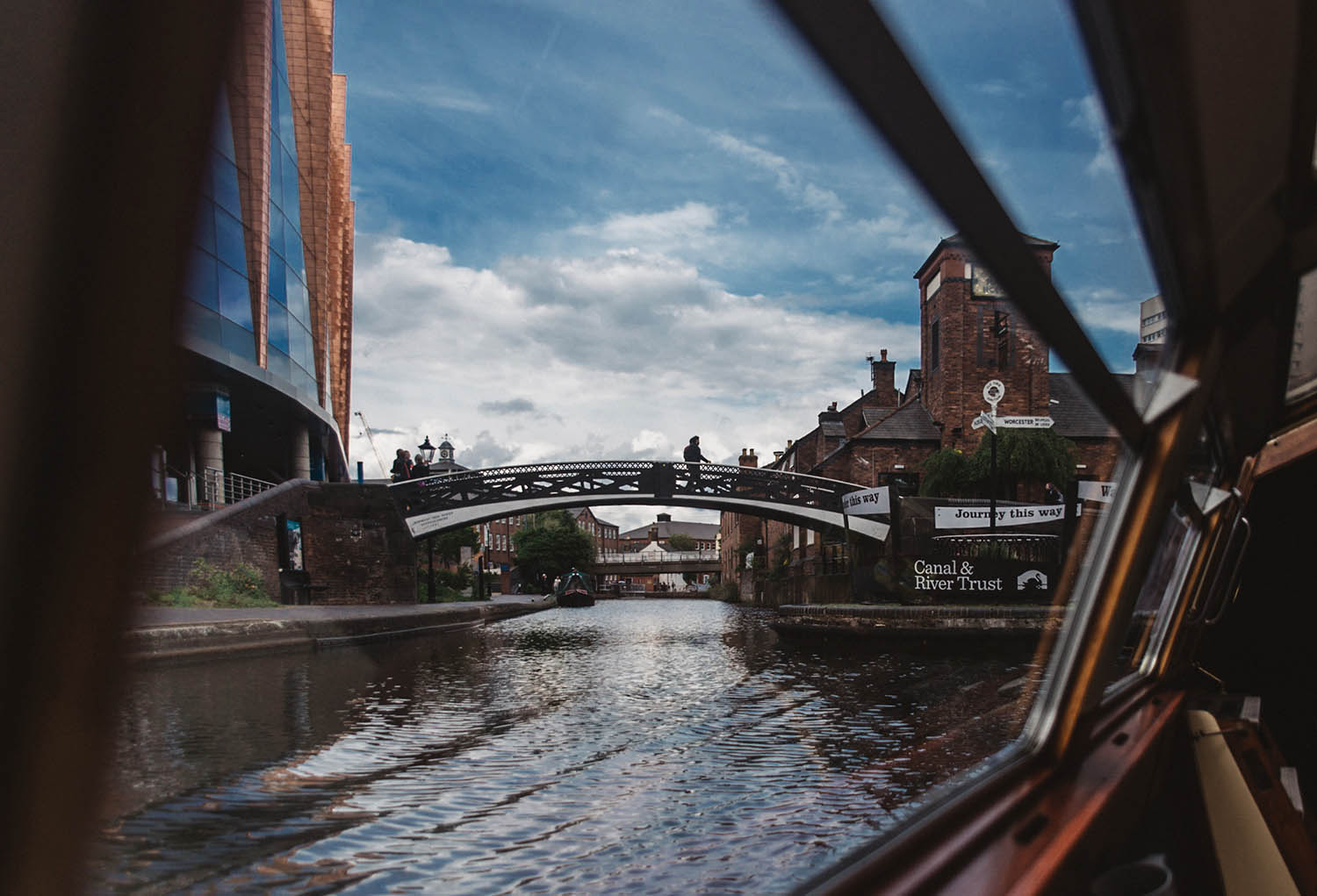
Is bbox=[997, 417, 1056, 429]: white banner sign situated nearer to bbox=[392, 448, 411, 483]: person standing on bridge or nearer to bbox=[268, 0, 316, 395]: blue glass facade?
bbox=[392, 448, 411, 483]: person standing on bridge

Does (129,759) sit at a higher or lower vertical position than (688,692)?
higher

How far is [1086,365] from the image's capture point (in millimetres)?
1664

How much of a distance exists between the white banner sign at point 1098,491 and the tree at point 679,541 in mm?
57647

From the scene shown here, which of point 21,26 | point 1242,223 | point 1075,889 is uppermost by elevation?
point 1242,223

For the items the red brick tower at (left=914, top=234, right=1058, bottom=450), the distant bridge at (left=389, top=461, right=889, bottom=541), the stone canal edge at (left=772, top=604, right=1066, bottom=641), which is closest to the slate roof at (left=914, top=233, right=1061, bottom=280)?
the red brick tower at (left=914, top=234, right=1058, bottom=450)

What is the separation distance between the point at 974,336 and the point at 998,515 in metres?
6.78

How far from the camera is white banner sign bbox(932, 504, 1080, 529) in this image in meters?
3.63

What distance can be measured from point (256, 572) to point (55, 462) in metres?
0.37

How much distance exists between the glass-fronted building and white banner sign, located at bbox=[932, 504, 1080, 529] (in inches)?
97.2

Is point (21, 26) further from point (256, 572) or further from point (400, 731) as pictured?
point (400, 731)

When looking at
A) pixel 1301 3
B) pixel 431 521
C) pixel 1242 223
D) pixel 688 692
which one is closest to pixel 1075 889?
pixel 1242 223

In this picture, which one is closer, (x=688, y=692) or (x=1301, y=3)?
(x=1301, y=3)

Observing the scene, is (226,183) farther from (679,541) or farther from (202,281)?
(679,541)

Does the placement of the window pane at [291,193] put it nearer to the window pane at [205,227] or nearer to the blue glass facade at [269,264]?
the blue glass facade at [269,264]
